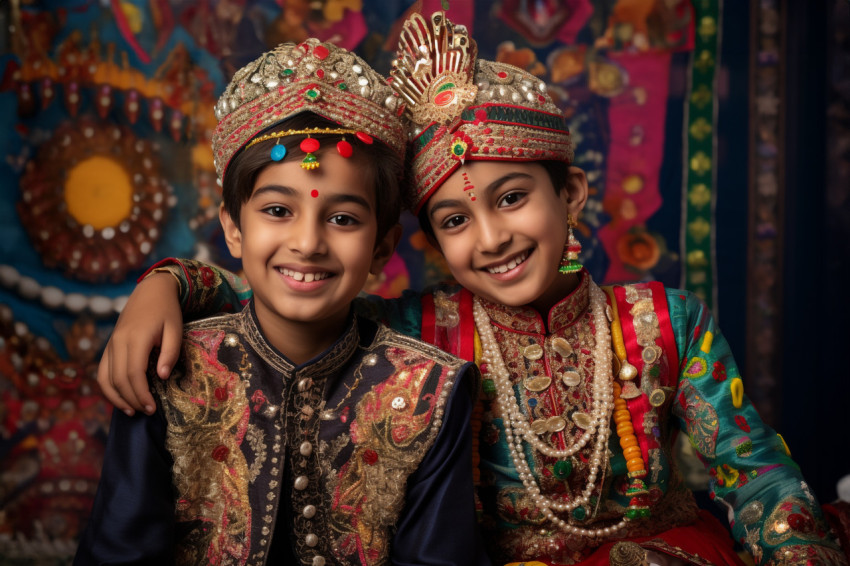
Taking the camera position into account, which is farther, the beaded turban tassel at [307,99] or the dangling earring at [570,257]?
the dangling earring at [570,257]

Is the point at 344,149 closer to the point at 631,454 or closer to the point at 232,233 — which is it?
the point at 232,233

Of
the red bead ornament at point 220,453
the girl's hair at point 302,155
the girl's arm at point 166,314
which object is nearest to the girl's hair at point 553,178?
the girl's hair at point 302,155

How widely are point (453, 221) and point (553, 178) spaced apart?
240 millimetres

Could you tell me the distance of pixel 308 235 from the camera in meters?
1.41

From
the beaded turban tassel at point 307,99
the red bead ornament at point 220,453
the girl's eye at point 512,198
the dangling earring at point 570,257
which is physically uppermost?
the beaded turban tassel at point 307,99

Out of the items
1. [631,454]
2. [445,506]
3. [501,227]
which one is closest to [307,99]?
[501,227]

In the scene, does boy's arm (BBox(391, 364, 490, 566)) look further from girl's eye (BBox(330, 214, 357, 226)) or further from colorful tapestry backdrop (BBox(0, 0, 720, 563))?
colorful tapestry backdrop (BBox(0, 0, 720, 563))

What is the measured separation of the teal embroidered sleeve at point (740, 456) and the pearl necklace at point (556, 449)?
0.19 meters

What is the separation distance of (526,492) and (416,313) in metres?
0.48

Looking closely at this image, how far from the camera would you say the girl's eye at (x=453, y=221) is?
1.66 m

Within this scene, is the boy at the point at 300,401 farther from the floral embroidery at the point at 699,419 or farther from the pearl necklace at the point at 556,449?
the floral embroidery at the point at 699,419

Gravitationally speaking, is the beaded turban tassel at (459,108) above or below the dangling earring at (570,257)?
above

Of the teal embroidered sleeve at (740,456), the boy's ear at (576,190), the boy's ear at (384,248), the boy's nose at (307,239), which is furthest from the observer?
the boy's ear at (576,190)

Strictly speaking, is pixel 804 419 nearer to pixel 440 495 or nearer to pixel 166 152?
pixel 440 495
